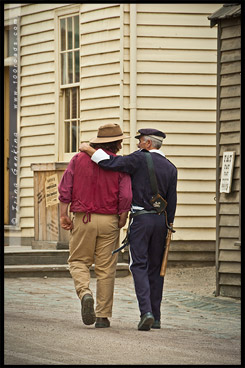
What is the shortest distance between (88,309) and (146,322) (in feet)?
1.95

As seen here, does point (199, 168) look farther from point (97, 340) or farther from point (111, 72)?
point (97, 340)

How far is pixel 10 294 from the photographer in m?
10.7

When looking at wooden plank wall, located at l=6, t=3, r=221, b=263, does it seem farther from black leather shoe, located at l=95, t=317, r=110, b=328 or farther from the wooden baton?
black leather shoe, located at l=95, t=317, r=110, b=328

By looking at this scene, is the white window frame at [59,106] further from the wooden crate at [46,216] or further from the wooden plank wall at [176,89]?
the wooden crate at [46,216]

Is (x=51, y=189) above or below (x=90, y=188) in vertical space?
below

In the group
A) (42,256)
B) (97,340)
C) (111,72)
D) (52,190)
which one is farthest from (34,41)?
(97,340)

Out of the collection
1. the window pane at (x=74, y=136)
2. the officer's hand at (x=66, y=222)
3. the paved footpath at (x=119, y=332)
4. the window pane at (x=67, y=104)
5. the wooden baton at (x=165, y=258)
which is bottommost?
the paved footpath at (x=119, y=332)

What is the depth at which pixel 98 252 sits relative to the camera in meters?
8.26

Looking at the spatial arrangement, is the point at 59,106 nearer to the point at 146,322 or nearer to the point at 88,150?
the point at 88,150

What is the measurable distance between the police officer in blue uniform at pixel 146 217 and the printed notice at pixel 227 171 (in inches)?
107

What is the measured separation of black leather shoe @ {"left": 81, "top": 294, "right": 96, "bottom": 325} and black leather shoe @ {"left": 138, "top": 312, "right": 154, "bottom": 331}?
1.60 ft

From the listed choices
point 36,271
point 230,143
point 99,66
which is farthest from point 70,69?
point 230,143

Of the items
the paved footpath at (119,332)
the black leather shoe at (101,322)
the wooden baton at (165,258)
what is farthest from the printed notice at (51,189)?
the black leather shoe at (101,322)

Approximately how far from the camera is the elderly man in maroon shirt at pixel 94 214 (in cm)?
815
